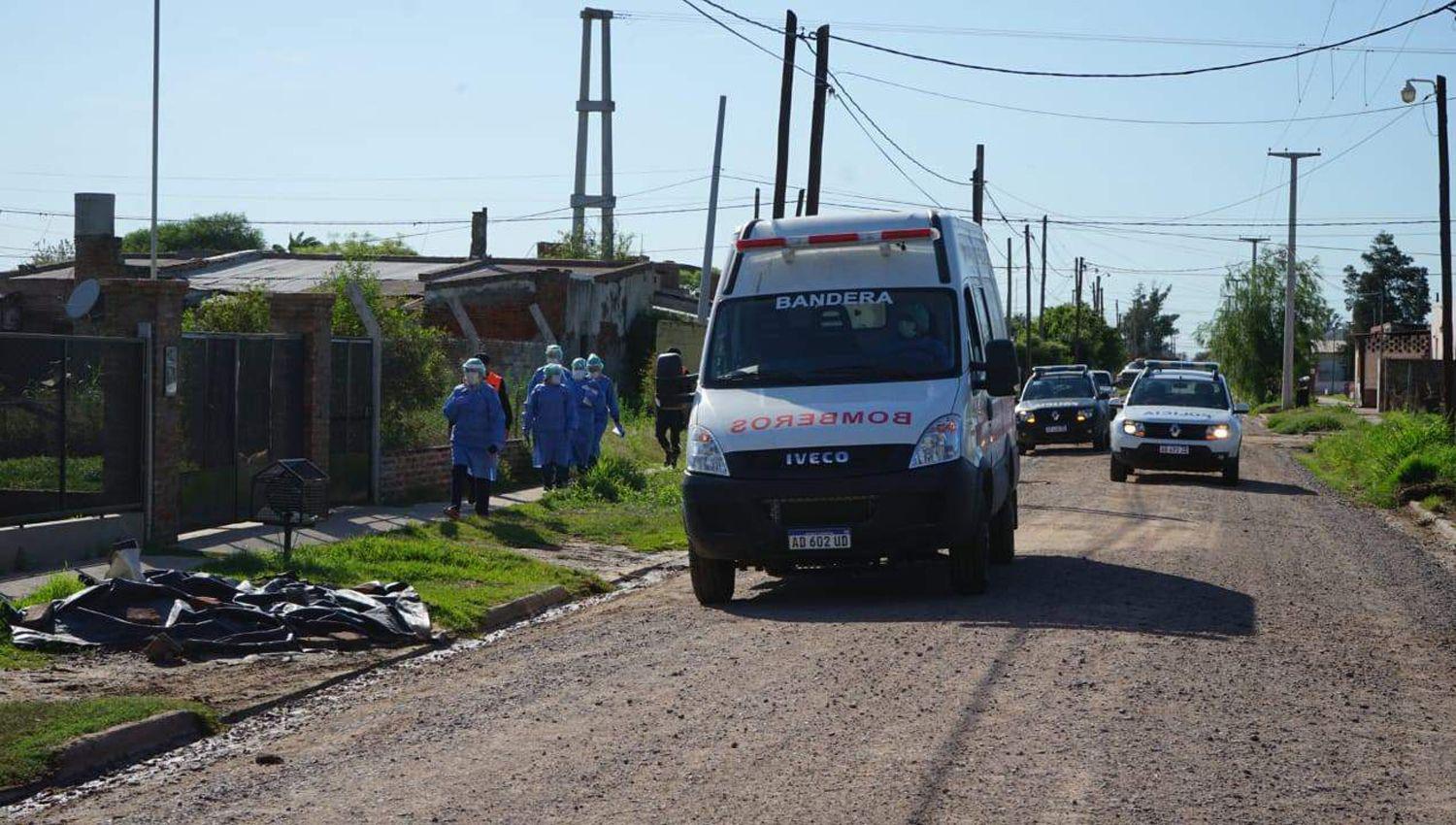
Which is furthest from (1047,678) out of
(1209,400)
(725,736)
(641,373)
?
(641,373)

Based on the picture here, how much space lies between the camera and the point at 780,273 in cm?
1263

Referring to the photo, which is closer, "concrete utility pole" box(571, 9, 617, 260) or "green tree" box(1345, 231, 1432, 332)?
"concrete utility pole" box(571, 9, 617, 260)

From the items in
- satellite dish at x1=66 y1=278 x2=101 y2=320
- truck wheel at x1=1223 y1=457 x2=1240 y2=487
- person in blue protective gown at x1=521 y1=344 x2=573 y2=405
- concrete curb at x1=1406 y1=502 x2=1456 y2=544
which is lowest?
concrete curb at x1=1406 y1=502 x2=1456 y2=544

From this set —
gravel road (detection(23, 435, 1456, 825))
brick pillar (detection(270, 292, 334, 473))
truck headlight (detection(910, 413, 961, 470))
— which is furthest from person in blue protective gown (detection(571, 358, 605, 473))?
truck headlight (detection(910, 413, 961, 470))

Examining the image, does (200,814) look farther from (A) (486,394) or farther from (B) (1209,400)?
(B) (1209,400)

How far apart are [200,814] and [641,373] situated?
3459 cm

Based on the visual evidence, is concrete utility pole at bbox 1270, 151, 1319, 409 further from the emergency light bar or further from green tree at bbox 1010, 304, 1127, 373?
the emergency light bar

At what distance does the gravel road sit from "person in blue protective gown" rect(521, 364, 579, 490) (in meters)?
7.52

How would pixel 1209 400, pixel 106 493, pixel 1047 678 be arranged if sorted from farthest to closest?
pixel 1209 400, pixel 106 493, pixel 1047 678

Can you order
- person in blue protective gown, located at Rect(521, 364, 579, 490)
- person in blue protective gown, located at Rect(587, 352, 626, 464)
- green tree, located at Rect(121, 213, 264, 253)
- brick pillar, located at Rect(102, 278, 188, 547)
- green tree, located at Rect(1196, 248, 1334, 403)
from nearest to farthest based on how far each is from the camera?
brick pillar, located at Rect(102, 278, 188, 547) → person in blue protective gown, located at Rect(521, 364, 579, 490) → person in blue protective gown, located at Rect(587, 352, 626, 464) → green tree, located at Rect(1196, 248, 1334, 403) → green tree, located at Rect(121, 213, 264, 253)

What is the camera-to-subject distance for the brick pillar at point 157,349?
48.0 feet

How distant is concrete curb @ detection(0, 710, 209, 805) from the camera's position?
23.2 feet

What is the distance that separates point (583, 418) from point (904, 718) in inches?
578

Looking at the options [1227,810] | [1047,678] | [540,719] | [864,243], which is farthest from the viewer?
[864,243]
